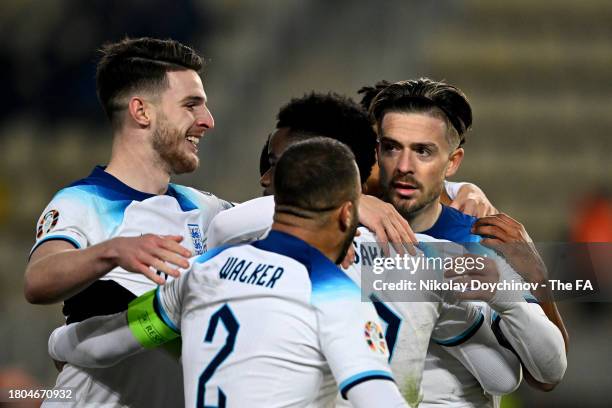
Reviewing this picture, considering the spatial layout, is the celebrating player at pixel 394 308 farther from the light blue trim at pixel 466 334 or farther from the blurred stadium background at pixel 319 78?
the blurred stadium background at pixel 319 78

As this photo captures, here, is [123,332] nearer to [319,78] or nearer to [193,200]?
[193,200]

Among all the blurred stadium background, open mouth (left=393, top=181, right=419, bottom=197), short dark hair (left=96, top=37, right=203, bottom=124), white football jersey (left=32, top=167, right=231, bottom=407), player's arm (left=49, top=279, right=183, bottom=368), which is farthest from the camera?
the blurred stadium background

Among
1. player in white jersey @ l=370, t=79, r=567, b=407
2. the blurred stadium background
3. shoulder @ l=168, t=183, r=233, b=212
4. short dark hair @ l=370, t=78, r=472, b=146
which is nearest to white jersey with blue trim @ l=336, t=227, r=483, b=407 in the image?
player in white jersey @ l=370, t=79, r=567, b=407

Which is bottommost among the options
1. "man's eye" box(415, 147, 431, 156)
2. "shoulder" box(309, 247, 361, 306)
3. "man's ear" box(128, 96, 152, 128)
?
"shoulder" box(309, 247, 361, 306)

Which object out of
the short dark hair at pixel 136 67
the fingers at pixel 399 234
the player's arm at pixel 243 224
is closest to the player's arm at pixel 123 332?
the player's arm at pixel 243 224

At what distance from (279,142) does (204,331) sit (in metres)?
0.95

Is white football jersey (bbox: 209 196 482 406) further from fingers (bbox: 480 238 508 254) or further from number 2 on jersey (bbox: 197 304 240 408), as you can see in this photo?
number 2 on jersey (bbox: 197 304 240 408)

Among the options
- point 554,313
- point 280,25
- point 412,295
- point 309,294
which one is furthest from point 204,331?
point 280,25

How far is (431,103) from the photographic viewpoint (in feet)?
13.2

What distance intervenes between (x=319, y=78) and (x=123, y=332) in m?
7.56

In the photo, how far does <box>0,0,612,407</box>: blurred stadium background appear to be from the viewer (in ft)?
31.4

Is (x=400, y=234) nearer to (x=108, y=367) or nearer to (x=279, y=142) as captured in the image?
(x=279, y=142)

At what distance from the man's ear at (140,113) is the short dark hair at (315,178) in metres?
1.29

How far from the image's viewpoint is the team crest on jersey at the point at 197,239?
3957 mm
